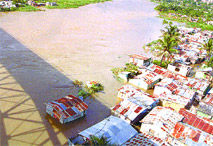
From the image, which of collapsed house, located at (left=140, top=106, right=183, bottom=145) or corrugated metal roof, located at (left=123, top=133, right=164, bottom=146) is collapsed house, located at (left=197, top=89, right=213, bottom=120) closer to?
collapsed house, located at (left=140, top=106, right=183, bottom=145)

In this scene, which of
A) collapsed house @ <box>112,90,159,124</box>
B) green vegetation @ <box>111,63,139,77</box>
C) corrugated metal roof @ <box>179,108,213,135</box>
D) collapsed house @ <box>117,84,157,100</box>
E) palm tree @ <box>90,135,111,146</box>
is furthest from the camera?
green vegetation @ <box>111,63,139,77</box>

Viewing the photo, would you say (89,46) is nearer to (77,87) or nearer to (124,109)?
(77,87)

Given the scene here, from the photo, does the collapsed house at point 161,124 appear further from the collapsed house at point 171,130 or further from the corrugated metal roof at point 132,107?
the corrugated metal roof at point 132,107

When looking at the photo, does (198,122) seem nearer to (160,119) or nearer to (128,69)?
(160,119)

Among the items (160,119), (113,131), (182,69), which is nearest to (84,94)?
(113,131)

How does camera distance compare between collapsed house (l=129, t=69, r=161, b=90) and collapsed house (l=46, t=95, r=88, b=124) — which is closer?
collapsed house (l=46, t=95, r=88, b=124)

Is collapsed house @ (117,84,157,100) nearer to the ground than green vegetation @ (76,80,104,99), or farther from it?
farther from it

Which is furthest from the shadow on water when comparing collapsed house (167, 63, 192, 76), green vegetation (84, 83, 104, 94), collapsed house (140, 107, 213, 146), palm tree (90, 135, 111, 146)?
collapsed house (167, 63, 192, 76)
